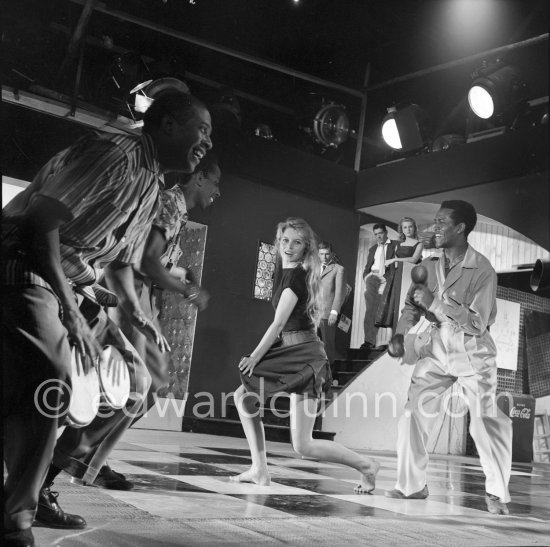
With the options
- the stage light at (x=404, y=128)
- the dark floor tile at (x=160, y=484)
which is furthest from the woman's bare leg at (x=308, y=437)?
the stage light at (x=404, y=128)

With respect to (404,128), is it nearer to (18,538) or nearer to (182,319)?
(182,319)

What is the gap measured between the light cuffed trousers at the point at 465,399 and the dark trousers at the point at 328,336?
0.82m

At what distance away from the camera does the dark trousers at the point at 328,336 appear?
2.36m

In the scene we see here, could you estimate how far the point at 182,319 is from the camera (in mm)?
1961

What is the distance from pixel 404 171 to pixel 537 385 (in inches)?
325

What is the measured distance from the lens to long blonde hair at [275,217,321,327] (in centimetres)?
214

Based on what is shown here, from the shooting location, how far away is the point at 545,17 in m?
2.38

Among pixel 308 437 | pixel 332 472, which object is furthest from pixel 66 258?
pixel 332 472

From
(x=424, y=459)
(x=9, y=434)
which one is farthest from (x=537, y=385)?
(x=9, y=434)

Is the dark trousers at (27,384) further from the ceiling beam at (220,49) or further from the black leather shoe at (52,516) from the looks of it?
the ceiling beam at (220,49)

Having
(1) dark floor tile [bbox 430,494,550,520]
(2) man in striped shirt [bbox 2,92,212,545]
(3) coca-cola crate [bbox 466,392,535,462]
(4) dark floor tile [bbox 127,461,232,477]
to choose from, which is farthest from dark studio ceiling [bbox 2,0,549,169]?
(3) coca-cola crate [bbox 466,392,535,462]

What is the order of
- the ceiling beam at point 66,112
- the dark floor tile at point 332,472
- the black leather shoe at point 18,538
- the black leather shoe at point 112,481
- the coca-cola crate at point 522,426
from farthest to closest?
the coca-cola crate at point 522,426 → the dark floor tile at point 332,472 → the black leather shoe at point 112,481 → the ceiling beam at point 66,112 → the black leather shoe at point 18,538

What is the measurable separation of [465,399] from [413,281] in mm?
837

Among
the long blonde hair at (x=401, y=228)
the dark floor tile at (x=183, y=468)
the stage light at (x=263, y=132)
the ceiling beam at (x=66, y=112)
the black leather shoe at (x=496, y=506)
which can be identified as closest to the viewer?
the ceiling beam at (x=66, y=112)
